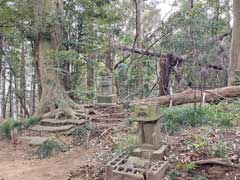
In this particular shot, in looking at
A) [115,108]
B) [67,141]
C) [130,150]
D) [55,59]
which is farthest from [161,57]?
[130,150]

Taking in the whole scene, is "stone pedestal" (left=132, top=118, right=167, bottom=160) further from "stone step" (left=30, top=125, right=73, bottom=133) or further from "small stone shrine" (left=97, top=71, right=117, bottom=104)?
"small stone shrine" (left=97, top=71, right=117, bottom=104)

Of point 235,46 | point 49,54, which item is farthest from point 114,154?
point 235,46

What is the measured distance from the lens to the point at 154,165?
11.1ft

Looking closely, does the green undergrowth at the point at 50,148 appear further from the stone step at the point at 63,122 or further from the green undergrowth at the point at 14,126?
the green undergrowth at the point at 14,126

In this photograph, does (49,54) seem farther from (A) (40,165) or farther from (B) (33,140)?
(A) (40,165)

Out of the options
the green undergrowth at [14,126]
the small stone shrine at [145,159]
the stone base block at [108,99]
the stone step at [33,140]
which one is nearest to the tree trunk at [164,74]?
the stone base block at [108,99]

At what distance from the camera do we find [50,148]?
4.96 m

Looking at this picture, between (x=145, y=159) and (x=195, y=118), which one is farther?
(x=195, y=118)

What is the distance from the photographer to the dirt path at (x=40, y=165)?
4016 millimetres

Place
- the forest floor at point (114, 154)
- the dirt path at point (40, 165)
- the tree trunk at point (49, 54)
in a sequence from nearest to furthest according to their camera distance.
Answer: the forest floor at point (114, 154), the dirt path at point (40, 165), the tree trunk at point (49, 54)

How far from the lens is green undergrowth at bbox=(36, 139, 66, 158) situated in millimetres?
4890

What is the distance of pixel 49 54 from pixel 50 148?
8.09ft

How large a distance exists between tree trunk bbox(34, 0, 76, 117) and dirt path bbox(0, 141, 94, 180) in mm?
1664

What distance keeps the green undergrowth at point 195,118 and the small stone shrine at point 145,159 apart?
92 cm
